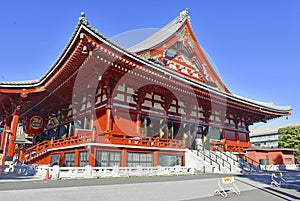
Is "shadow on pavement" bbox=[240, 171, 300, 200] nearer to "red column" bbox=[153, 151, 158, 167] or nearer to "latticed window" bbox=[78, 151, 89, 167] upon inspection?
"red column" bbox=[153, 151, 158, 167]

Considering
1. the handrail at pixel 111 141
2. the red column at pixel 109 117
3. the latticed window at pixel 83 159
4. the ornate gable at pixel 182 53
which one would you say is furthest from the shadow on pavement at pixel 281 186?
the ornate gable at pixel 182 53

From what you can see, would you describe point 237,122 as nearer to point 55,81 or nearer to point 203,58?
point 203,58

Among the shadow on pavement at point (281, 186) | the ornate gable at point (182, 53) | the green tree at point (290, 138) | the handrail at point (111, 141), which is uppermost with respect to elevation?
the ornate gable at point (182, 53)

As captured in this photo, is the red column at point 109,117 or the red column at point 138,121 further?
the red column at point 138,121

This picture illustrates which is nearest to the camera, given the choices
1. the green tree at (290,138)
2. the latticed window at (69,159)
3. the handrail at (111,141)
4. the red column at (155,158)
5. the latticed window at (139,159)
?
the handrail at (111,141)

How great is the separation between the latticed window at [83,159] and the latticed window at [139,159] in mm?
2729

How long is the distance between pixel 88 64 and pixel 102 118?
4.35m

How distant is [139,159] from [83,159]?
3.74m

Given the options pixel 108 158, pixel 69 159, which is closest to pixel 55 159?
pixel 69 159

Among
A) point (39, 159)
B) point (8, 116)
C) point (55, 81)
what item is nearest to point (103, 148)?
point (55, 81)

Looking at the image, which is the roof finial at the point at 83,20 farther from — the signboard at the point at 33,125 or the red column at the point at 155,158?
the signboard at the point at 33,125

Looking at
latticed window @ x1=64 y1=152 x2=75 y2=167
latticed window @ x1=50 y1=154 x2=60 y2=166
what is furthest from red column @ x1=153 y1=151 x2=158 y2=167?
latticed window @ x1=50 y1=154 x2=60 y2=166

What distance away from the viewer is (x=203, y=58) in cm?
2569

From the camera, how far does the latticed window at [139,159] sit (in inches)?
595
